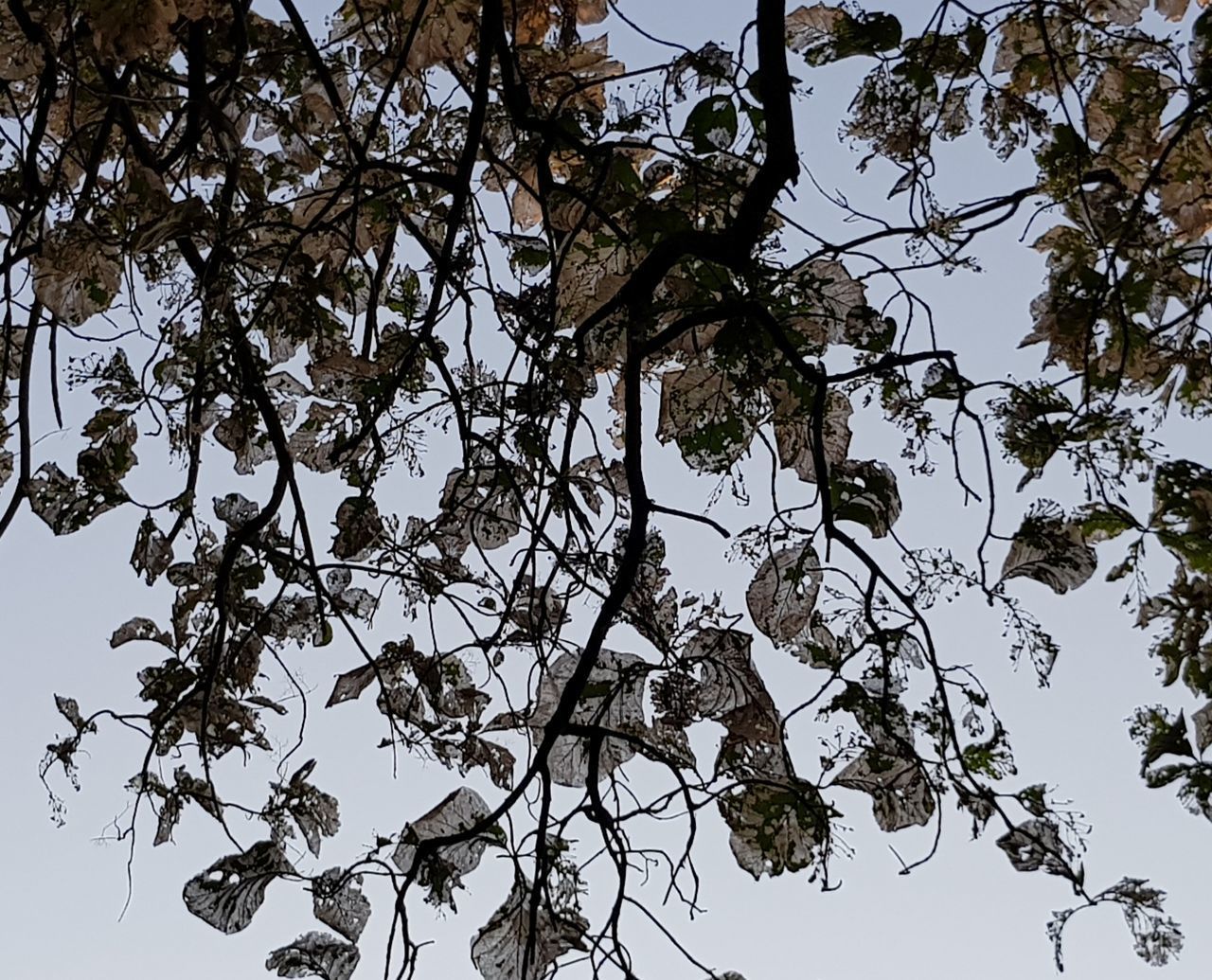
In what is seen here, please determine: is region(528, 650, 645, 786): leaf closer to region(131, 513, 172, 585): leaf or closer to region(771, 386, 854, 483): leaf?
region(771, 386, 854, 483): leaf

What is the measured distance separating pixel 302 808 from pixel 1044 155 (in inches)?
37.9

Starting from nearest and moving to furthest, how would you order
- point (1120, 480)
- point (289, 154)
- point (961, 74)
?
point (1120, 480)
point (961, 74)
point (289, 154)

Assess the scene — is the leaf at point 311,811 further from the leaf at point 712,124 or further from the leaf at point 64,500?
the leaf at point 712,124

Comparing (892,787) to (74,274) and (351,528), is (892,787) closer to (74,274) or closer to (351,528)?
(351,528)

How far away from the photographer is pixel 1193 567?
3.61 feet

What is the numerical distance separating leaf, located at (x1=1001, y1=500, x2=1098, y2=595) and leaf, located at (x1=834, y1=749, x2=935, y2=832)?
0.18 m

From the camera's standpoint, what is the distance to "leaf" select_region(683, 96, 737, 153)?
1062 mm

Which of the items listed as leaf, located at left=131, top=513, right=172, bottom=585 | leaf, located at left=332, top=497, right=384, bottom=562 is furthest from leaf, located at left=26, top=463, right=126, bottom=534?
leaf, located at left=332, top=497, right=384, bottom=562

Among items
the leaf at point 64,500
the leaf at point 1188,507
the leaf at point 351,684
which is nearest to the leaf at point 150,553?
the leaf at point 64,500

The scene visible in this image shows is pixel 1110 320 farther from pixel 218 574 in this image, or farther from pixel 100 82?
pixel 100 82

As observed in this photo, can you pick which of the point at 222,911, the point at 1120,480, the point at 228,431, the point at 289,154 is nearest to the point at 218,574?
the point at 228,431

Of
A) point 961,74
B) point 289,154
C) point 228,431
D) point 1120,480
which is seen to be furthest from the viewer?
point 289,154

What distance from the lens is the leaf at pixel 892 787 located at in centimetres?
108

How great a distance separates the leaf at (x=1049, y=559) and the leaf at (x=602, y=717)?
1.08 ft
